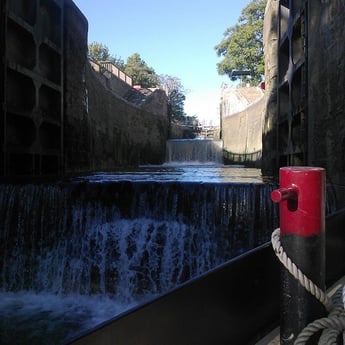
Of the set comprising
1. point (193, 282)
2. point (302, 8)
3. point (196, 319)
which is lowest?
point (196, 319)

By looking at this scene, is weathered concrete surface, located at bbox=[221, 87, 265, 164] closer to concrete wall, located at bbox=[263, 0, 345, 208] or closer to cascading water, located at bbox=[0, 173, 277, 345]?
concrete wall, located at bbox=[263, 0, 345, 208]

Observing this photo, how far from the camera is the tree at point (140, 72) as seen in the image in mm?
41819

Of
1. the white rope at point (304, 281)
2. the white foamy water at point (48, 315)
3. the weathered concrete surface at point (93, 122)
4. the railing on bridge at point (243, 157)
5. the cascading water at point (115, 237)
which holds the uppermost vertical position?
the weathered concrete surface at point (93, 122)

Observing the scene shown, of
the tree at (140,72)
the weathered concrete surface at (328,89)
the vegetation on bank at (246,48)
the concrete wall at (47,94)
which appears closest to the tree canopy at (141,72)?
the tree at (140,72)

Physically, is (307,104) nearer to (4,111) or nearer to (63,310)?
(63,310)

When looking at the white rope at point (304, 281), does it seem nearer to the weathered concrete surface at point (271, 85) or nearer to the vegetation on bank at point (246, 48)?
the weathered concrete surface at point (271, 85)

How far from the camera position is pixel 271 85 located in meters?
10.9

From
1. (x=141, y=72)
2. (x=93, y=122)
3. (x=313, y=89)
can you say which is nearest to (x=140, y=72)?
(x=141, y=72)

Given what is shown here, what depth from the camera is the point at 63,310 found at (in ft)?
15.5

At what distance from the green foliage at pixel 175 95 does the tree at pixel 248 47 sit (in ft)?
33.1

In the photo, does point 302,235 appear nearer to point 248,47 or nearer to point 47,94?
Answer: point 47,94

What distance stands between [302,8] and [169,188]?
14.1 ft

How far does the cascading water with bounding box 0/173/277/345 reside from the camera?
203 inches

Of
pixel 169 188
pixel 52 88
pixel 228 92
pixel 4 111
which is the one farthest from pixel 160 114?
pixel 169 188
